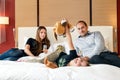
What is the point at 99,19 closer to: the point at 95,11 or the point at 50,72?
the point at 95,11

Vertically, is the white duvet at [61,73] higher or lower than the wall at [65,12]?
lower

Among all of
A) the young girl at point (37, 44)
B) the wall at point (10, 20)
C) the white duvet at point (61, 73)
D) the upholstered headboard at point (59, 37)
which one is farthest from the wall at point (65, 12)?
the white duvet at point (61, 73)

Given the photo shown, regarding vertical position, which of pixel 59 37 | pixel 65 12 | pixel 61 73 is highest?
pixel 65 12

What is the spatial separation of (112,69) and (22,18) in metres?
3.18

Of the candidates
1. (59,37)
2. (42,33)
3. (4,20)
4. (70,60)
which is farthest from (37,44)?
(70,60)

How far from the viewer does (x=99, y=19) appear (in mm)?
4121

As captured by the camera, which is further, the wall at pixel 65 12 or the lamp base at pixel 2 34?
the lamp base at pixel 2 34

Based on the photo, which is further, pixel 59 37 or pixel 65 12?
pixel 65 12

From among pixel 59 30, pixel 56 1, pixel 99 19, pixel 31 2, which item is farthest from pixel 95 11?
pixel 59 30

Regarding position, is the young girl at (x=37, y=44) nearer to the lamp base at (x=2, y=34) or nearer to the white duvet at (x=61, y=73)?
the lamp base at (x=2, y=34)

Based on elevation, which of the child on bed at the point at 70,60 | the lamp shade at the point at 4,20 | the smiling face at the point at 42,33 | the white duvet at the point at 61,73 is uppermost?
the lamp shade at the point at 4,20

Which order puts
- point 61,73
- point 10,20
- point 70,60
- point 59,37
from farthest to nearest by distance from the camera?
point 10,20 < point 59,37 < point 70,60 < point 61,73

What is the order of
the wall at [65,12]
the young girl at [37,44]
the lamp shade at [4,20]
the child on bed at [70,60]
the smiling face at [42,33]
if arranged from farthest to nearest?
the lamp shade at [4,20], the wall at [65,12], the smiling face at [42,33], the young girl at [37,44], the child on bed at [70,60]

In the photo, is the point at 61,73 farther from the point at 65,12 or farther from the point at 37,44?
the point at 65,12
